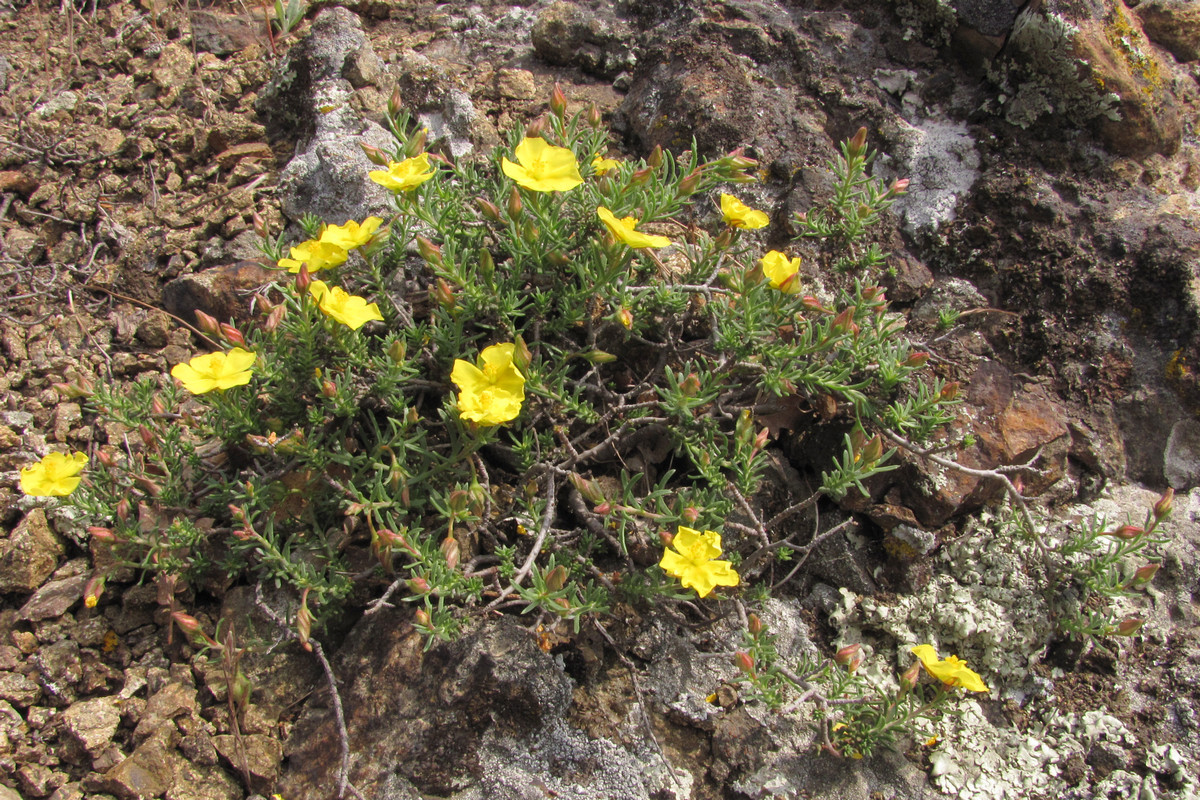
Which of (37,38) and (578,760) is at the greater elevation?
(37,38)

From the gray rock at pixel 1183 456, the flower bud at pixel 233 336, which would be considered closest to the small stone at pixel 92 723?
the flower bud at pixel 233 336

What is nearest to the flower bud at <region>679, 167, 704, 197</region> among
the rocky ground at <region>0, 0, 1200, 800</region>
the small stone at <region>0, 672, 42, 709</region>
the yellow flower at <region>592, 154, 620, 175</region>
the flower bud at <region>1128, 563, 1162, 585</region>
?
the yellow flower at <region>592, 154, 620, 175</region>

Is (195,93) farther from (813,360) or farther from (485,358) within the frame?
(813,360)

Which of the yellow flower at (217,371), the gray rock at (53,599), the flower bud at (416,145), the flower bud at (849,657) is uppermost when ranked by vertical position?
the flower bud at (416,145)

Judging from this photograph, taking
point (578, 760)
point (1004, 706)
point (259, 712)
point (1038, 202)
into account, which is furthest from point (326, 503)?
A: point (1038, 202)

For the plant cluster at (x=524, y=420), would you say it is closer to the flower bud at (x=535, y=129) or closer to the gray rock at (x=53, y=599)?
the flower bud at (x=535, y=129)

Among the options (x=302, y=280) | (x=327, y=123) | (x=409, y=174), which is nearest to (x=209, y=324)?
(x=302, y=280)
